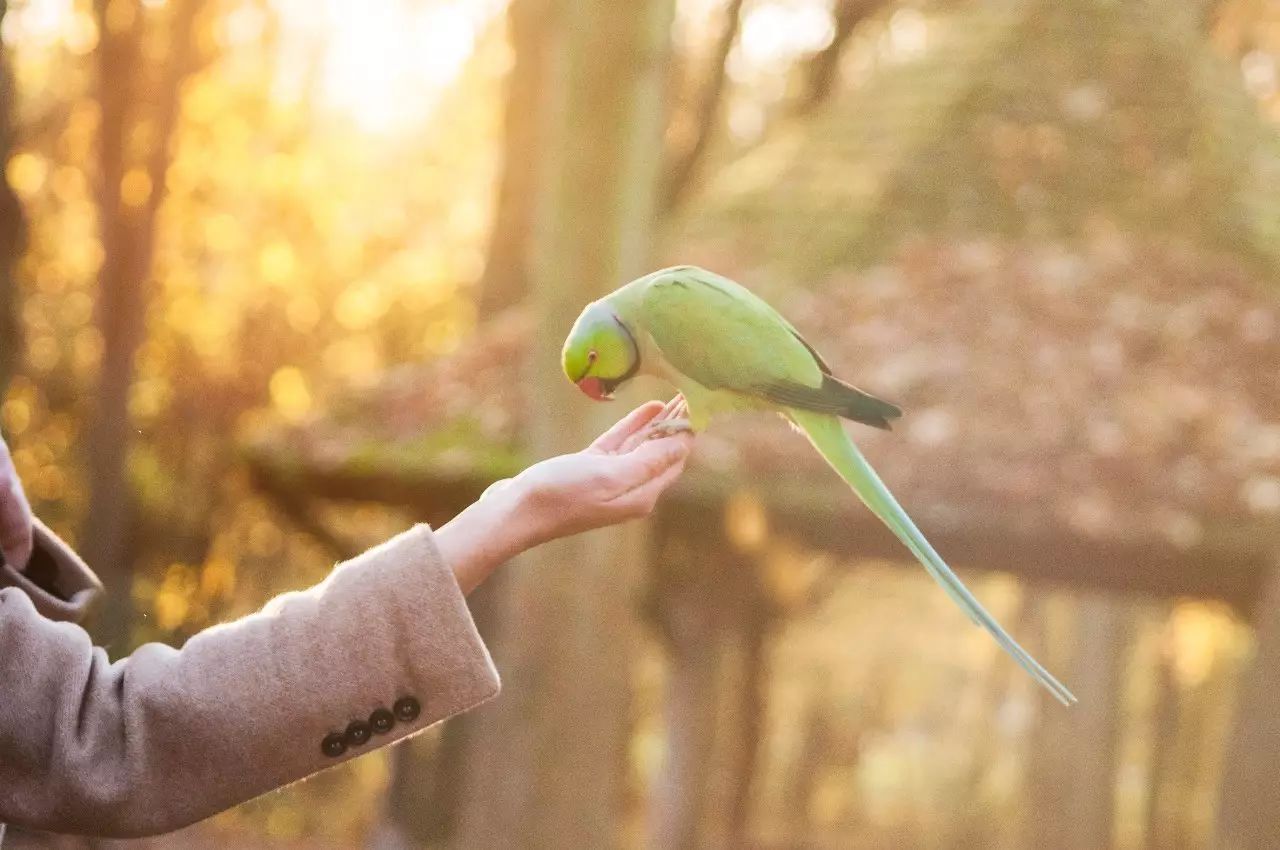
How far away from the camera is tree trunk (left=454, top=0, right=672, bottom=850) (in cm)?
400

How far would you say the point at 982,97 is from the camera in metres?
Answer: 6.66

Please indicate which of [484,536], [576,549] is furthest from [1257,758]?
[484,536]

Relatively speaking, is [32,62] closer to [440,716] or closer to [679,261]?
[679,261]

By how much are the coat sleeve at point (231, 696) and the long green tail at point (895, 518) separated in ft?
1.68

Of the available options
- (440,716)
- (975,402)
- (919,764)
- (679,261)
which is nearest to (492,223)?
(679,261)

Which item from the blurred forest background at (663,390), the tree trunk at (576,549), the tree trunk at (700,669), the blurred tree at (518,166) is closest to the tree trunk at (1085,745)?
the blurred forest background at (663,390)

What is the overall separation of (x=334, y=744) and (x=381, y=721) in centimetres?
4

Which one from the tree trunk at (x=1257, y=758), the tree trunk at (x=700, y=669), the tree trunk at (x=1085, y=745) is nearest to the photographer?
the tree trunk at (x=1257, y=758)

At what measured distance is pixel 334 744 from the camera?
96 cm

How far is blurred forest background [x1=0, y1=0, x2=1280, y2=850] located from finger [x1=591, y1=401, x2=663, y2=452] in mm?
1348

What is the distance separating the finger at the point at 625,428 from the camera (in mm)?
1259

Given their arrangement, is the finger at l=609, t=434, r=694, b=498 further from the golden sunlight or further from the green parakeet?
the golden sunlight

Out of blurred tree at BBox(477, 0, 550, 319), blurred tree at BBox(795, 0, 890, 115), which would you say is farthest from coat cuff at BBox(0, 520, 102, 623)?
blurred tree at BBox(795, 0, 890, 115)

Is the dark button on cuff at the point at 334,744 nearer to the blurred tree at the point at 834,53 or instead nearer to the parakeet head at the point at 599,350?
the parakeet head at the point at 599,350
